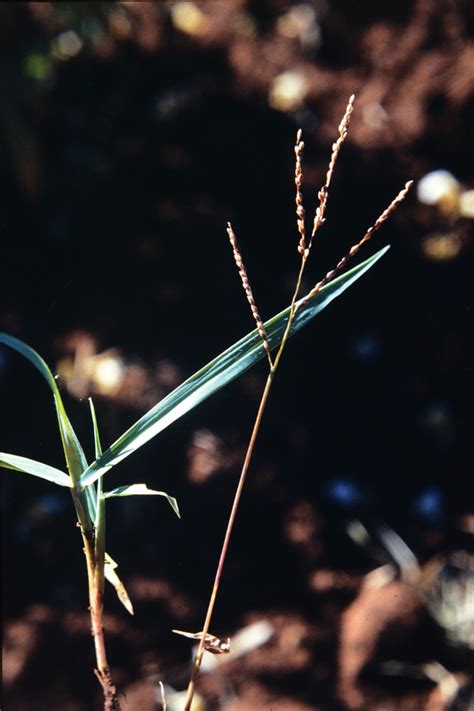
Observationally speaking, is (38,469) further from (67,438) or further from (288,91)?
(288,91)

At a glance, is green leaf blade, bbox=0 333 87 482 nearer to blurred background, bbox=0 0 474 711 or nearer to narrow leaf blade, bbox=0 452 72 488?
narrow leaf blade, bbox=0 452 72 488

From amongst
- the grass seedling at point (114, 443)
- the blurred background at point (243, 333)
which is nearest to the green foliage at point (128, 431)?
the grass seedling at point (114, 443)

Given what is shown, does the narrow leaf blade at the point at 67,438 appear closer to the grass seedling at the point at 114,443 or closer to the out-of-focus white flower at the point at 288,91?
the grass seedling at the point at 114,443

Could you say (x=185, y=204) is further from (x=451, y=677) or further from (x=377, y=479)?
(x=451, y=677)

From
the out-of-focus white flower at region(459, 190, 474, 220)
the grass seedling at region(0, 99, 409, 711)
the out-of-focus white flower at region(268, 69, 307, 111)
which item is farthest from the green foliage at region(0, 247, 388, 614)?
the out-of-focus white flower at region(268, 69, 307, 111)

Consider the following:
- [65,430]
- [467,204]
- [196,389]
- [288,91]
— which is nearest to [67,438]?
[65,430]

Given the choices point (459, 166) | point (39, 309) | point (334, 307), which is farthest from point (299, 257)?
point (39, 309)
